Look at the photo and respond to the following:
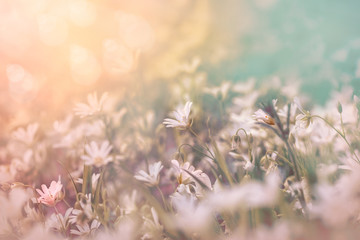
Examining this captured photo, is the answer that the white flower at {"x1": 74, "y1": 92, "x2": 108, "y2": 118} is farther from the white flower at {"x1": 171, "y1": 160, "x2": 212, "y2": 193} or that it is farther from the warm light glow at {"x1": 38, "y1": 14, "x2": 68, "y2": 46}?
the warm light glow at {"x1": 38, "y1": 14, "x2": 68, "y2": 46}

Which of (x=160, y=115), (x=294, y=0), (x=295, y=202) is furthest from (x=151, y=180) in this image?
(x=294, y=0)

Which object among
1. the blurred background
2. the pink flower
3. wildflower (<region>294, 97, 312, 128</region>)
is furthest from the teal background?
the pink flower

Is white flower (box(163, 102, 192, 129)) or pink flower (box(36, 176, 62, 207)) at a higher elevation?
white flower (box(163, 102, 192, 129))

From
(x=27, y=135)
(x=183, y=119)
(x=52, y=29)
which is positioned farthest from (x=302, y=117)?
(x=52, y=29)

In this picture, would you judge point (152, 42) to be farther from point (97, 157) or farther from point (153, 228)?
point (153, 228)

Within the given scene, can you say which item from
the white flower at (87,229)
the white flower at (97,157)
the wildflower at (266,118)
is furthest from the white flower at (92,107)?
the wildflower at (266,118)
